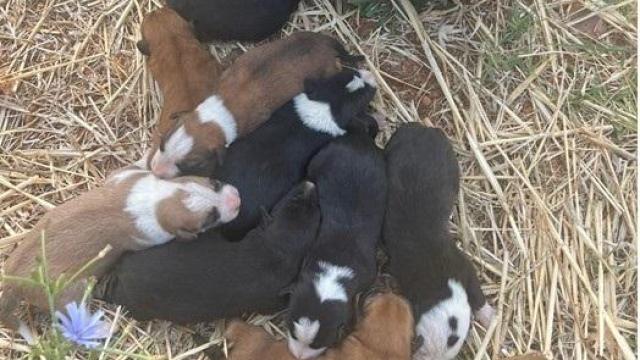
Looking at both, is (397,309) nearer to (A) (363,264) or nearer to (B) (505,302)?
(A) (363,264)

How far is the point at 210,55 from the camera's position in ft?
13.3

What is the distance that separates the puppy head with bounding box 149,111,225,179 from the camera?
375cm

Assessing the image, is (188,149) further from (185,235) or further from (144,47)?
(144,47)

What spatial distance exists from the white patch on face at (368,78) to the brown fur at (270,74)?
0.11 m

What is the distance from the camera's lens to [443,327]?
12.0ft

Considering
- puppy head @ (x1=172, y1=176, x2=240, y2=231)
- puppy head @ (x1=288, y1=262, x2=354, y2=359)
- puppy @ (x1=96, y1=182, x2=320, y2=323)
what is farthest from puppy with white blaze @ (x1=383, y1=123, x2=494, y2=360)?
puppy head @ (x1=172, y1=176, x2=240, y2=231)

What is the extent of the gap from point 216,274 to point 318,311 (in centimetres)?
43

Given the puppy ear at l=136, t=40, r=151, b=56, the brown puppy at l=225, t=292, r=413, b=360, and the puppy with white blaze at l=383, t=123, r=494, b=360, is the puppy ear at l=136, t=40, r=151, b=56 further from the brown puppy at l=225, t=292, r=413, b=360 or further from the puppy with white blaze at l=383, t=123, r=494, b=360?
the brown puppy at l=225, t=292, r=413, b=360

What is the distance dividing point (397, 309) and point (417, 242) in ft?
0.96

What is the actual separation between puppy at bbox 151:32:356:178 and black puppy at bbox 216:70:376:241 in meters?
0.05

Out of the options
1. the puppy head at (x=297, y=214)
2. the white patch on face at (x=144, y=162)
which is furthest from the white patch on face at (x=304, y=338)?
the white patch on face at (x=144, y=162)

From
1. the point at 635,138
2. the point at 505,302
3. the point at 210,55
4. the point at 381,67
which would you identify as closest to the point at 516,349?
the point at 505,302

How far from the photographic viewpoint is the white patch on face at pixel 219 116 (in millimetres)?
3850

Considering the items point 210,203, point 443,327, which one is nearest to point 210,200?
point 210,203
